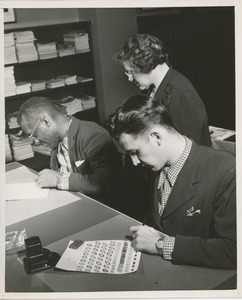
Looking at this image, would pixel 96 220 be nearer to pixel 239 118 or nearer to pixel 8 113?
pixel 239 118

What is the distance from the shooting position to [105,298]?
4.38ft

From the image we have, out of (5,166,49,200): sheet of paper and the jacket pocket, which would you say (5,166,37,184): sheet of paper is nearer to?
(5,166,49,200): sheet of paper

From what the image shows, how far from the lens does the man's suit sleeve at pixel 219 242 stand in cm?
126

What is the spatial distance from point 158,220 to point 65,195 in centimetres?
55

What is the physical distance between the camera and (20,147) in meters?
3.47

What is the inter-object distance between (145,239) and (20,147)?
2.39 metres

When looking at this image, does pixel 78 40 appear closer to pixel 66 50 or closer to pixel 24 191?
pixel 66 50

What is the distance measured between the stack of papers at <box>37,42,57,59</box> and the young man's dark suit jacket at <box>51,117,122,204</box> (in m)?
1.58

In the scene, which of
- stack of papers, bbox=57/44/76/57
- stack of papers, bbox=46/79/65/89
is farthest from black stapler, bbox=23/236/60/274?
stack of papers, bbox=57/44/76/57

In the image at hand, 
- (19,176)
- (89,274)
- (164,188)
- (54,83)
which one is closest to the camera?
(89,274)

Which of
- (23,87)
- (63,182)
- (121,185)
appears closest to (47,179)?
(63,182)

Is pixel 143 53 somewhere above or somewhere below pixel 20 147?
above

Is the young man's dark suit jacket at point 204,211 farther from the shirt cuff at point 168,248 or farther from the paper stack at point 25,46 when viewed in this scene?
the paper stack at point 25,46

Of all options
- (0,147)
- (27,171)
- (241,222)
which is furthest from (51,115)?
(241,222)
